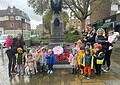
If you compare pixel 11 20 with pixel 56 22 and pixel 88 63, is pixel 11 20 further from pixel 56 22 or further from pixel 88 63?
pixel 88 63

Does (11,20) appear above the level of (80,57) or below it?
above

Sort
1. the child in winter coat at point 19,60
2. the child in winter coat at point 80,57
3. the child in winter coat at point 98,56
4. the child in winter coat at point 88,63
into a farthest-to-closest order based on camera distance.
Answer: the child in winter coat at point 19,60 → the child in winter coat at point 80,57 → the child in winter coat at point 98,56 → the child in winter coat at point 88,63

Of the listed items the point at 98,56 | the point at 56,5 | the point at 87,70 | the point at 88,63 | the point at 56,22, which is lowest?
the point at 87,70

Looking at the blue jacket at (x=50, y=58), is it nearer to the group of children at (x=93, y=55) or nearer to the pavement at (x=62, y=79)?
the pavement at (x=62, y=79)

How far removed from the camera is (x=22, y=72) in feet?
48.8

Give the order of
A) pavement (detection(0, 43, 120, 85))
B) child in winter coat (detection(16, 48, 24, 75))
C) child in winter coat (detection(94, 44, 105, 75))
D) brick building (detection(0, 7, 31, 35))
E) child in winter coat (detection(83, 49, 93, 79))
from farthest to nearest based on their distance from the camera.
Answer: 1. brick building (detection(0, 7, 31, 35))
2. child in winter coat (detection(16, 48, 24, 75))
3. child in winter coat (detection(94, 44, 105, 75))
4. child in winter coat (detection(83, 49, 93, 79))
5. pavement (detection(0, 43, 120, 85))

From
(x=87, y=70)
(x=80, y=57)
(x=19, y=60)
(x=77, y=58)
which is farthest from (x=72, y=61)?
A: (x=19, y=60)

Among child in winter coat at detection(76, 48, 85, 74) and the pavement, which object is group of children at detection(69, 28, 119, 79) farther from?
the pavement

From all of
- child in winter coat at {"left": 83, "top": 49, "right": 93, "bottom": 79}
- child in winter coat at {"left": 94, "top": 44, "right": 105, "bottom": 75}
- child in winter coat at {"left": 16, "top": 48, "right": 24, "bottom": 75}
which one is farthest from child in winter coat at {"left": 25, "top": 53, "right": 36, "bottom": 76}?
child in winter coat at {"left": 94, "top": 44, "right": 105, "bottom": 75}

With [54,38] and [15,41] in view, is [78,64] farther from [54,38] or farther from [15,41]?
[54,38]

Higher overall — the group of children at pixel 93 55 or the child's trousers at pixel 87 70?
the group of children at pixel 93 55

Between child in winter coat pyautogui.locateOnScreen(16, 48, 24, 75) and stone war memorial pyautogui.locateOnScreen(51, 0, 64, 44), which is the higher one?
stone war memorial pyautogui.locateOnScreen(51, 0, 64, 44)

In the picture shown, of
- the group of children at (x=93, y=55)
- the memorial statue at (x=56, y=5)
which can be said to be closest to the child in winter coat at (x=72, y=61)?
the group of children at (x=93, y=55)

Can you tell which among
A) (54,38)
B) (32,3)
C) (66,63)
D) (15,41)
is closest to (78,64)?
(66,63)
